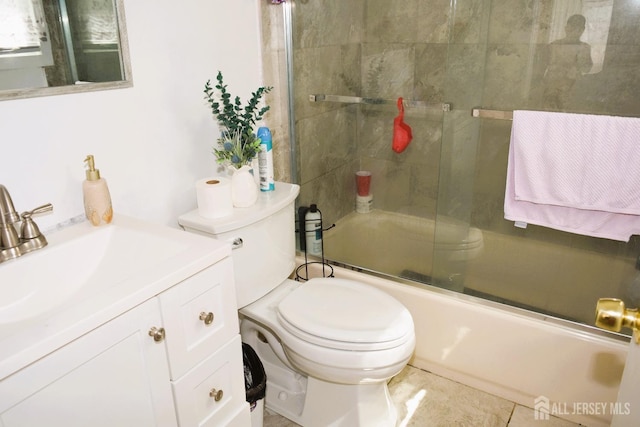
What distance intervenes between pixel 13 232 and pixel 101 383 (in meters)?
0.43

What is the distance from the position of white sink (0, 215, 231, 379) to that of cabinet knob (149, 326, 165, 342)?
0.08 meters

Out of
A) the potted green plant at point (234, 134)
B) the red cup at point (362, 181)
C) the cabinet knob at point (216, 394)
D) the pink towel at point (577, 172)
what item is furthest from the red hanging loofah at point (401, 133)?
the cabinet knob at point (216, 394)

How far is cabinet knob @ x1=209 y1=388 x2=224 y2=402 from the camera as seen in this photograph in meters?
1.26

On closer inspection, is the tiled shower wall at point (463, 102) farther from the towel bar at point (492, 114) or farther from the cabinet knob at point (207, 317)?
the cabinet knob at point (207, 317)

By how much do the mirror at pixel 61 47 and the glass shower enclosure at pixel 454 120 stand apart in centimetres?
85

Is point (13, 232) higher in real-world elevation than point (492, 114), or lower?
lower

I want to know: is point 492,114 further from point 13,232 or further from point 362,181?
point 13,232

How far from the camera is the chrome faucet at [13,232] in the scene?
109 centimetres

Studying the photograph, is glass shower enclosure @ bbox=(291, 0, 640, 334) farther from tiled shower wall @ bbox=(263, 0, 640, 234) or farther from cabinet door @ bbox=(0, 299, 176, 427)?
cabinet door @ bbox=(0, 299, 176, 427)

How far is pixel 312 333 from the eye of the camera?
1.49 metres

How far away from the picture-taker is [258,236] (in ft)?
5.27

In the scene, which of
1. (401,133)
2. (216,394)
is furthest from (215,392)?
(401,133)

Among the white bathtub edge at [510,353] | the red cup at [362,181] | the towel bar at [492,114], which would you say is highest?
the towel bar at [492,114]

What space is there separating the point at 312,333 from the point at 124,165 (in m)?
0.75
